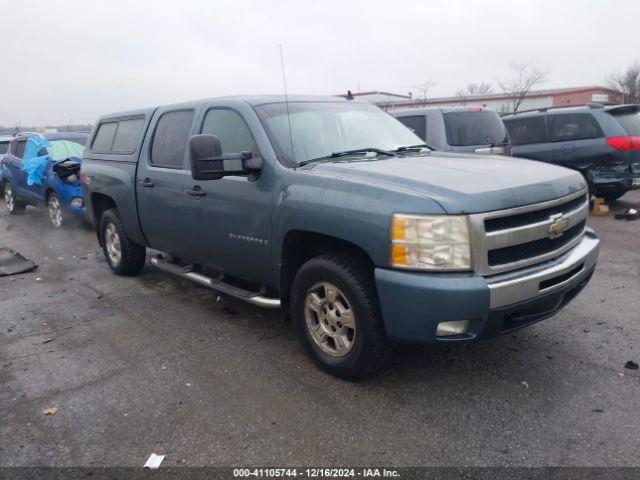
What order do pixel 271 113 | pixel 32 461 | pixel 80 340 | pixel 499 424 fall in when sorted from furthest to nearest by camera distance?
pixel 80 340 < pixel 271 113 < pixel 499 424 < pixel 32 461

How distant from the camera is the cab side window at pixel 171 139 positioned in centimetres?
476

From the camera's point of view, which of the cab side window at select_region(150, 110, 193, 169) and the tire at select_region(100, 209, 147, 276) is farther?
the tire at select_region(100, 209, 147, 276)

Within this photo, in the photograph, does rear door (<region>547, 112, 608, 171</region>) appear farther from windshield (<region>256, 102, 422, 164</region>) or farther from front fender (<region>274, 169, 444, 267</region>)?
front fender (<region>274, 169, 444, 267</region>)

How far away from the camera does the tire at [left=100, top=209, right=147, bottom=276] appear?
5.93 metres

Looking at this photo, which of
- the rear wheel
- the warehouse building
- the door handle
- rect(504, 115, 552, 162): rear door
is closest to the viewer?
the door handle

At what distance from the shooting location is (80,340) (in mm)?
4387

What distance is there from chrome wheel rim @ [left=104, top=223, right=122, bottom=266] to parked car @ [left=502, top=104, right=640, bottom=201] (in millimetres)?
7626

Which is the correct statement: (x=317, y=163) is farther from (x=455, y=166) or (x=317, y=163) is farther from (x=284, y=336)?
(x=284, y=336)

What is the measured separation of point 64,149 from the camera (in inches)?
393

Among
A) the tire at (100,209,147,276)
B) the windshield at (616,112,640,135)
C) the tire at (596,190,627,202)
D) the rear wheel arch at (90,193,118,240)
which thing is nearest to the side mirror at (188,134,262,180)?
the tire at (100,209,147,276)

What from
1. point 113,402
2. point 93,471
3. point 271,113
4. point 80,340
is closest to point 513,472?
point 93,471

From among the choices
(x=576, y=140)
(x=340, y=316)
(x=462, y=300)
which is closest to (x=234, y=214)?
(x=340, y=316)

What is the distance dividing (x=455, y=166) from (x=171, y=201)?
2.57 m

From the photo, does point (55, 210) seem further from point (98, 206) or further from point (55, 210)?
point (98, 206)
